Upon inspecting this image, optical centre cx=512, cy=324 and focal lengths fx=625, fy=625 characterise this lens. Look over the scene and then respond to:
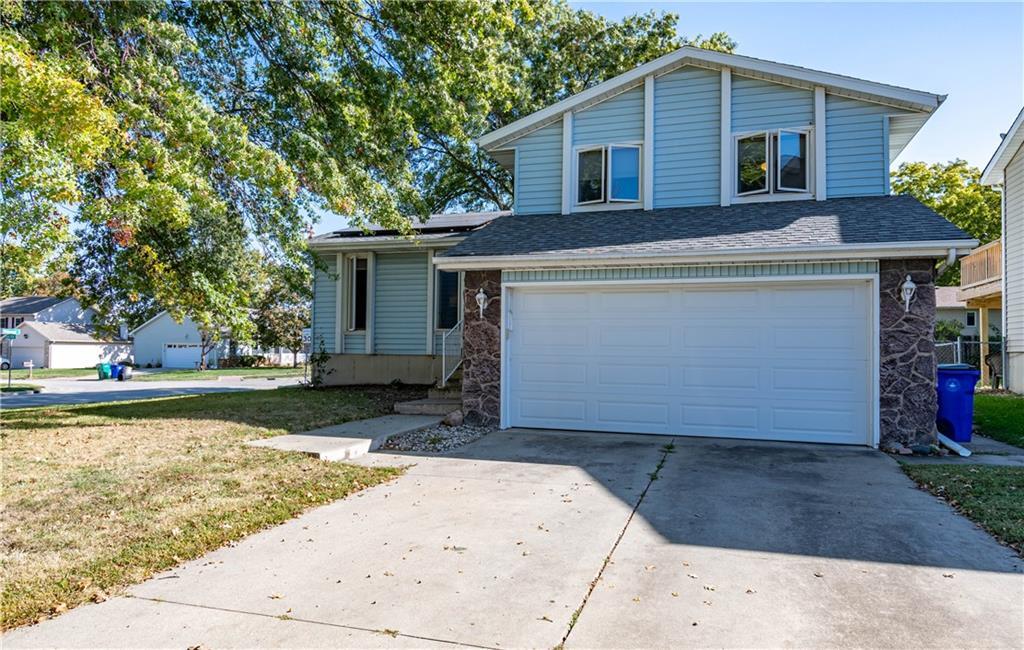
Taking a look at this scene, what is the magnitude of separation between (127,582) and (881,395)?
27.2ft

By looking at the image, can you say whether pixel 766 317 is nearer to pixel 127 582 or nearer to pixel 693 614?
pixel 693 614

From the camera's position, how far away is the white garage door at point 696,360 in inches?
330

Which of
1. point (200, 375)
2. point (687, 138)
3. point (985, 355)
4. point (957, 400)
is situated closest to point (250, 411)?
point (687, 138)

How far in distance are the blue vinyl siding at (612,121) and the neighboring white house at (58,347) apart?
136ft

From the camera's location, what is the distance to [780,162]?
10.1 meters

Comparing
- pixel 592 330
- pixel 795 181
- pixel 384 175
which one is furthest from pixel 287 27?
pixel 795 181

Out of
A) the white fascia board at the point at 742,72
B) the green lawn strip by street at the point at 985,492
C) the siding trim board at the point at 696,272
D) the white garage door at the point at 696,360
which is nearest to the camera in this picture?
the green lawn strip by street at the point at 985,492

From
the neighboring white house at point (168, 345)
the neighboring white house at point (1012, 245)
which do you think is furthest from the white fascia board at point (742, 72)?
the neighboring white house at point (168, 345)

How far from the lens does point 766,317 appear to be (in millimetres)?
8672

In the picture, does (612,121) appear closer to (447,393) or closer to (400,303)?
(447,393)

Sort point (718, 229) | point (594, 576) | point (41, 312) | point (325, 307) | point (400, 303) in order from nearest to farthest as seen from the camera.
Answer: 1. point (594, 576)
2. point (718, 229)
3. point (400, 303)
4. point (325, 307)
5. point (41, 312)

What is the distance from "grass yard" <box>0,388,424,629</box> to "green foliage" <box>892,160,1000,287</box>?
33.7 metres

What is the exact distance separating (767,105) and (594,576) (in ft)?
29.3

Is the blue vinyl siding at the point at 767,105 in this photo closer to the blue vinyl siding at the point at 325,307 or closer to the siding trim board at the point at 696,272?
the siding trim board at the point at 696,272
